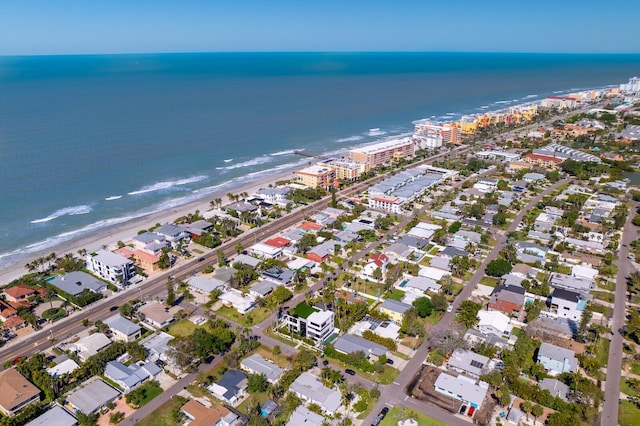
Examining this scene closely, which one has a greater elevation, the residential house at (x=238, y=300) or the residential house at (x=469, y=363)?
the residential house at (x=469, y=363)

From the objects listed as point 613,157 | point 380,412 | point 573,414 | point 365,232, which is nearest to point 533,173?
point 613,157

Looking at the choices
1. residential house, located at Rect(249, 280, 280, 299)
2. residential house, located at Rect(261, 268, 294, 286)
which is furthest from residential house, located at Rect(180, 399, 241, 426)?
residential house, located at Rect(261, 268, 294, 286)

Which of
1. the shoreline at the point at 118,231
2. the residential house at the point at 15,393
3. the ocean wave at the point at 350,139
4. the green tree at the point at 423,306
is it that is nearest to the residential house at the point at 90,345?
the residential house at the point at 15,393

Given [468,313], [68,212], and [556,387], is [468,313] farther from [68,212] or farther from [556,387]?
[68,212]

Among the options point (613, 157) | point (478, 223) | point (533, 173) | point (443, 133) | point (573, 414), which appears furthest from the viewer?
point (443, 133)

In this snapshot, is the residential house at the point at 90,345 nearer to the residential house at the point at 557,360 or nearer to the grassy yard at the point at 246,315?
the grassy yard at the point at 246,315

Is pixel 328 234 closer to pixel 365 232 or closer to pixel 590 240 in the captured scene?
pixel 365 232
